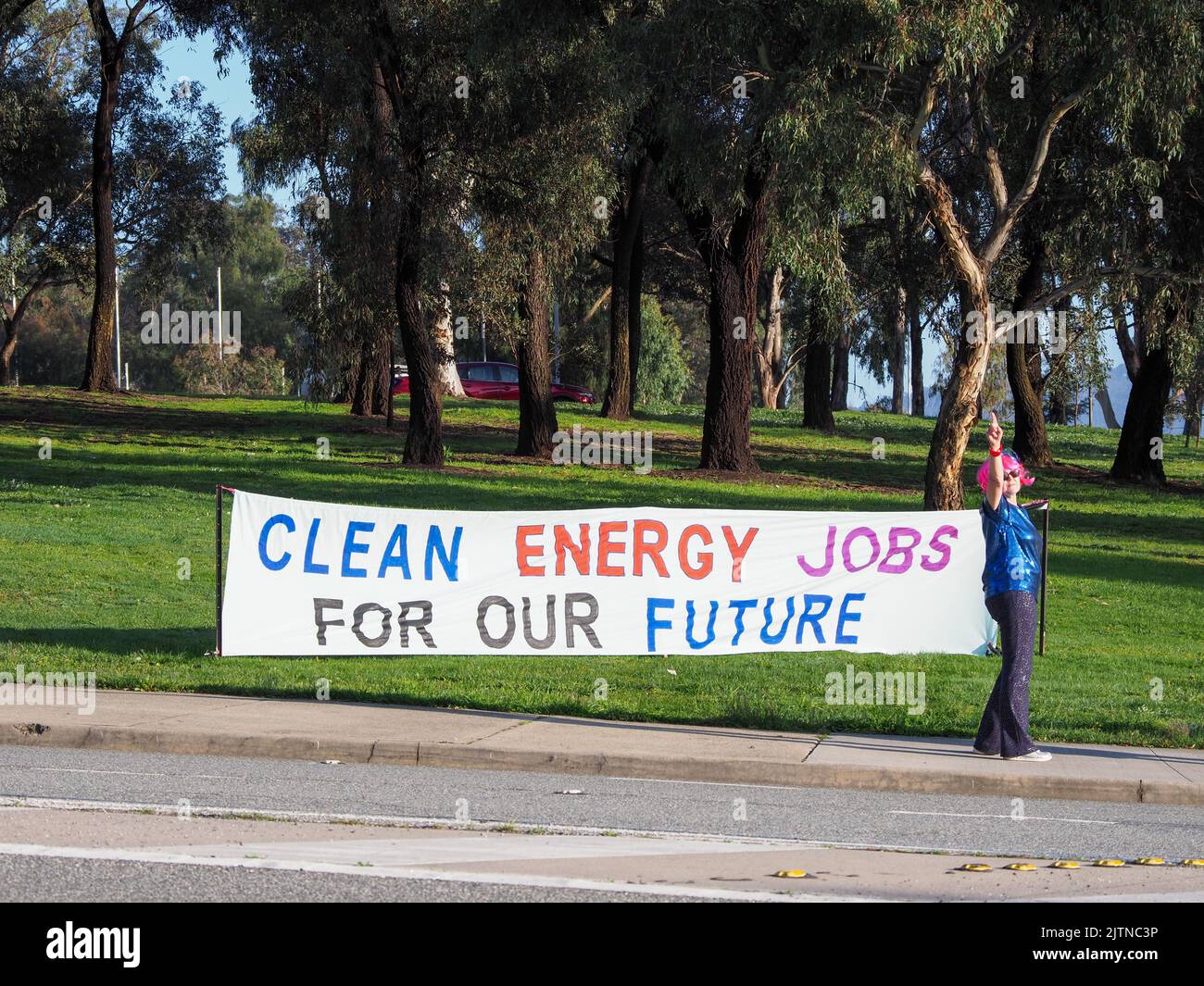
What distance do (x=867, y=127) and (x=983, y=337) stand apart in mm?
3349

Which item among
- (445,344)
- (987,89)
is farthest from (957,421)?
(445,344)

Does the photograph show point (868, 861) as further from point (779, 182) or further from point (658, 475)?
point (658, 475)

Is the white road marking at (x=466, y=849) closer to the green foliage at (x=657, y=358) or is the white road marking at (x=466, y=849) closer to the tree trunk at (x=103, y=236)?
the tree trunk at (x=103, y=236)

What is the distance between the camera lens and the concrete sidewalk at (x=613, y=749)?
934 cm

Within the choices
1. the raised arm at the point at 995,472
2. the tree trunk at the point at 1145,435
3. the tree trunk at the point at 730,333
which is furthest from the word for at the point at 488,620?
the tree trunk at the point at 1145,435

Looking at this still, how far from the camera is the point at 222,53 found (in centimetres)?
3244

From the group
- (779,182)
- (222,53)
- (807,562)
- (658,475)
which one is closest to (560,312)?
(222,53)

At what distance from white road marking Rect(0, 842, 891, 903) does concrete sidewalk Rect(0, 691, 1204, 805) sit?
9.95ft

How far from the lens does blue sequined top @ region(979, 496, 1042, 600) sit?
9586mm

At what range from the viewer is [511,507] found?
22.0 metres

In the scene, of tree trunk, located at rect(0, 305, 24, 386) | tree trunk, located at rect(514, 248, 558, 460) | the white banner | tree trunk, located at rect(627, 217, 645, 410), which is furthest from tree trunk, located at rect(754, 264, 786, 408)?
the white banner

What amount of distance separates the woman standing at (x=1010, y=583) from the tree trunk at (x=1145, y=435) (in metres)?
23.0

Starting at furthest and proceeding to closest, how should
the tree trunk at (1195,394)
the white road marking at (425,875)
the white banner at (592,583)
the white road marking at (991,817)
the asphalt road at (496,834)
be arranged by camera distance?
the tree trunk at (1195,394) → the white banner at (592,583) → the white road marking at (991,817) → the asphalt road at (496,834) → the white road marking at (425,875)
